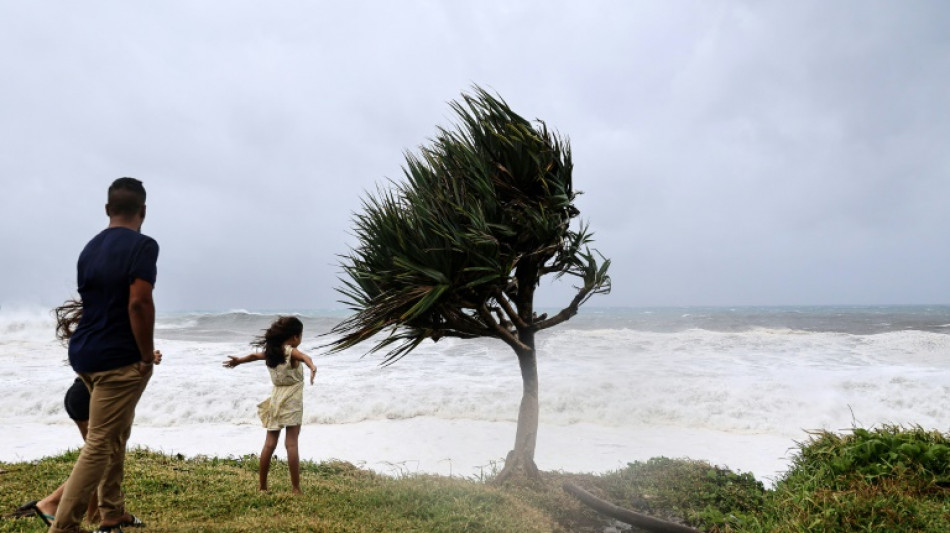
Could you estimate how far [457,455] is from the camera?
938cm

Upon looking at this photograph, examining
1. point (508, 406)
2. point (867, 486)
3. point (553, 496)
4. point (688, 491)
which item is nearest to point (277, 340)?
point (553, 496)

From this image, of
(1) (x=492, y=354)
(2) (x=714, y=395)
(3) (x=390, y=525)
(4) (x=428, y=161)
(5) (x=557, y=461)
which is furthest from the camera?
(1) (x=492, y=354)

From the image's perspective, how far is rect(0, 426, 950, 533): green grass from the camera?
174 inches

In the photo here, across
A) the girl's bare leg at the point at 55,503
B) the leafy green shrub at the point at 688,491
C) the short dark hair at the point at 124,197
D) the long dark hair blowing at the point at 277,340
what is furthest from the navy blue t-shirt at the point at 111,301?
the leafy green shrub at the point at 688,491

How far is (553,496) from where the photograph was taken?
655cm

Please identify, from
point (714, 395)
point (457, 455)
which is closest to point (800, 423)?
point (714, 395)

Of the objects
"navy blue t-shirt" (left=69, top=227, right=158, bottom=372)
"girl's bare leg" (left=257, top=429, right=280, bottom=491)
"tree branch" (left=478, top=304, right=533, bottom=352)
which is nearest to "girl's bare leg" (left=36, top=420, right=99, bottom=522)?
"navy blue t-shirt" (left=69, top=227, right=158, bottom=372)

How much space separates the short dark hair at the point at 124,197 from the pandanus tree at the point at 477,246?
2506mm

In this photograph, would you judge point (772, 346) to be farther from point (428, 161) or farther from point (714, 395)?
point (428, 161)

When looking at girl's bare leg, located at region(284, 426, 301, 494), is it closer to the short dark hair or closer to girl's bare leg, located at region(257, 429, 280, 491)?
girl's bare leg, located at region(257, 429, 280, 491)

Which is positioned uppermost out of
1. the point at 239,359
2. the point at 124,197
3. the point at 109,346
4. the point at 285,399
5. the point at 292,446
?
the point at 124,197

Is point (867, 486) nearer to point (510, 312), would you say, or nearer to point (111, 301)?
point (510, 312)

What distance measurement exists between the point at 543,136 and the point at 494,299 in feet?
6.71

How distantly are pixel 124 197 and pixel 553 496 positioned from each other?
5.17m
